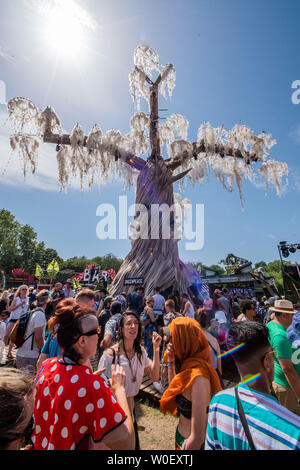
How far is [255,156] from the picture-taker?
975 cm

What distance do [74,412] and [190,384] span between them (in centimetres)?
86

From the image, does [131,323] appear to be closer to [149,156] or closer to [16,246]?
[149,156]

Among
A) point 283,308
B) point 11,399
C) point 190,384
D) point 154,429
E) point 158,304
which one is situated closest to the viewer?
point 11,399

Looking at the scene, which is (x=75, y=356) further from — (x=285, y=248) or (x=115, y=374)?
(x=285, y=248)

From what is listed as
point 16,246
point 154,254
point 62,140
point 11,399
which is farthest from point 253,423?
point 16,246

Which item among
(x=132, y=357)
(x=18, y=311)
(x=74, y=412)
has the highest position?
(x=74, y=412)

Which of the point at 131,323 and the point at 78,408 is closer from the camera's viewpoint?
the point at 78,408

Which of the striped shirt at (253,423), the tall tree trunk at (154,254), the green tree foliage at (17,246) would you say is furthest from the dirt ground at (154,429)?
the green tree foliage at (17,246)

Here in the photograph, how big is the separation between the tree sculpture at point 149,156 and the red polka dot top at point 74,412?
Answer: 748 centimetres

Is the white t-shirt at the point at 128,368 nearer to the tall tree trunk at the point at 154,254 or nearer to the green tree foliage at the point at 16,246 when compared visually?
the tall tree trunk at the point at 154,254

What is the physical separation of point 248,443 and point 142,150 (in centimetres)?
1137

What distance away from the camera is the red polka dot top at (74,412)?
43.8 inches

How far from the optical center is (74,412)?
114 cm
